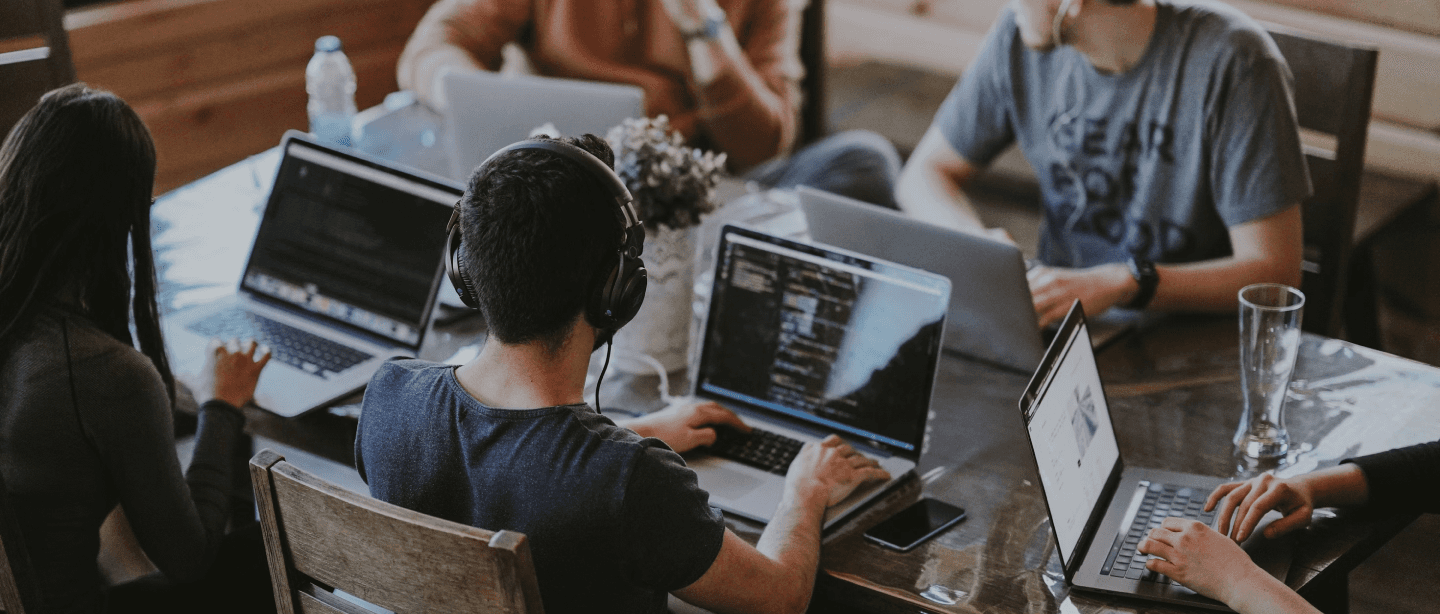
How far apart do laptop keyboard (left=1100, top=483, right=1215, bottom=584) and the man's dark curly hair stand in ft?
2.04

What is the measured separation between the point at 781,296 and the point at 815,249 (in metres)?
0.08

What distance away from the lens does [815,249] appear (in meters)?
1.58

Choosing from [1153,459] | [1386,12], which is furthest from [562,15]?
[1386,12]

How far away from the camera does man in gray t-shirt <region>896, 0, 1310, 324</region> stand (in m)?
1.89

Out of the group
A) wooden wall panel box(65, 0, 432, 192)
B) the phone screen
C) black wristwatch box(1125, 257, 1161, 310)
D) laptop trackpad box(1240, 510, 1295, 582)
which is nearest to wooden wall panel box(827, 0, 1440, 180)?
black wristwatch box(1125, 257, 1161, 310)

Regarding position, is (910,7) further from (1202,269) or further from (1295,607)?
(1295,607)

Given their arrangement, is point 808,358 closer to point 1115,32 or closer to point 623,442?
point 623,442

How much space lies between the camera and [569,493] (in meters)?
1.07

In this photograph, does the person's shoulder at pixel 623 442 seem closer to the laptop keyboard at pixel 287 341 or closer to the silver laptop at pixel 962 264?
the silver laptop at pixel 962 264

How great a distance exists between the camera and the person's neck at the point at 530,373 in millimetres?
1111

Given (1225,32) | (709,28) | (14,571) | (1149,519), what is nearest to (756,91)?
(709,28)

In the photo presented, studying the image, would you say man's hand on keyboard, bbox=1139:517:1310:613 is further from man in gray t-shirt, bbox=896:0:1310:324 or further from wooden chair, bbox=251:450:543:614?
wooden chair, bbox=251:450:543:614

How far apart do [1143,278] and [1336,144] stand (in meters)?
0.57

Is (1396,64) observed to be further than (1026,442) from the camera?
Yes
